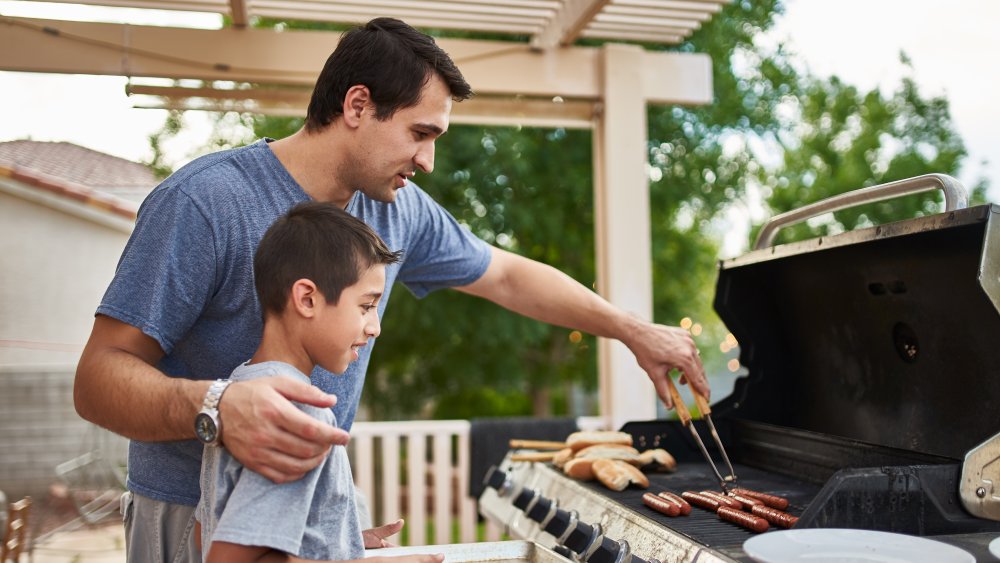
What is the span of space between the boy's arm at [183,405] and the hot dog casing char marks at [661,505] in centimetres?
82

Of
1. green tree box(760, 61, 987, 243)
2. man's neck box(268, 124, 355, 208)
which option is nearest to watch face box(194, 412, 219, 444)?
man's neck box(268, 124, 355, 208)

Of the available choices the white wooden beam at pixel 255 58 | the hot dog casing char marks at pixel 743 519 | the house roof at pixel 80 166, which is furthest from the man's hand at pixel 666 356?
the house roof at pixel 80 166

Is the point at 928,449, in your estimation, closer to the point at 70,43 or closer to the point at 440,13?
the point at 440,13

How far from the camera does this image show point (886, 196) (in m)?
1.86

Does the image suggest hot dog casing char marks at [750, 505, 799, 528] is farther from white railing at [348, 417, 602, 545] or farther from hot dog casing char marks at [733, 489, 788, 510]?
white railing at [348, 417, 602, 545]

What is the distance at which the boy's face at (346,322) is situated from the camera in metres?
1.23

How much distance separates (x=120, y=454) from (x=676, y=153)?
6.10 meters

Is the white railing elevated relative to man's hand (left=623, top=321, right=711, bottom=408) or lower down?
lower down

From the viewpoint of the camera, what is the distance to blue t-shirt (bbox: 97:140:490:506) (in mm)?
1392

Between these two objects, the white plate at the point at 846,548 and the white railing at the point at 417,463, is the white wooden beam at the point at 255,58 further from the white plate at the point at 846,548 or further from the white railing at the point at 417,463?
the white plate at the point at 846,548

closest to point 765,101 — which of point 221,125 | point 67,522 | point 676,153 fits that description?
point 676,153

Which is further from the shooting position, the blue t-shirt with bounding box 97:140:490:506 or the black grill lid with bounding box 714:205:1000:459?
the black grill lid with bounding box 714:205:1000:459

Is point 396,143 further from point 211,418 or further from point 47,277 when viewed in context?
point 47,277

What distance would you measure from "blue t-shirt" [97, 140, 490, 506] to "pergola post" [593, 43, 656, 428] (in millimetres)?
2885
